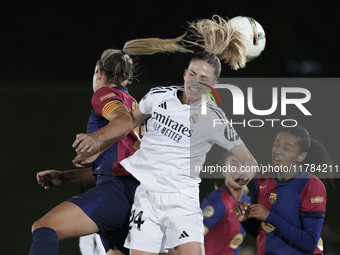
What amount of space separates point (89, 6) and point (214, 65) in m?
4.26

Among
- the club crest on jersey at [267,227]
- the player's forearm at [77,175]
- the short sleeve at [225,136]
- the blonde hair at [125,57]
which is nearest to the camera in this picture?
the short sleeve at [225,136]

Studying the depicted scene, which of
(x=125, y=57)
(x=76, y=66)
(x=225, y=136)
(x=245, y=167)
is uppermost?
(x=76, y=66)

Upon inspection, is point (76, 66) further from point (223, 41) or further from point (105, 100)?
point (223, 41)

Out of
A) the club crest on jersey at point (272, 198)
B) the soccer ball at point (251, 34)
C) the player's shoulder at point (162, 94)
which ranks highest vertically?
the soccer ball at point (251, 34)

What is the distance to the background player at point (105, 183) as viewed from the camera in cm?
177

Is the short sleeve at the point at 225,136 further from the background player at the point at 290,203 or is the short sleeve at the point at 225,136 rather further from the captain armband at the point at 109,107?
the captain armband at the point at 109,107

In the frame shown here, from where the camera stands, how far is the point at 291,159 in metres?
2.01

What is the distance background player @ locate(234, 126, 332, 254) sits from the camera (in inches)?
73.0

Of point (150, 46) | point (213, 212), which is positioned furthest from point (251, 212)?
point (150, 46)

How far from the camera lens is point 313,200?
187 centimetres

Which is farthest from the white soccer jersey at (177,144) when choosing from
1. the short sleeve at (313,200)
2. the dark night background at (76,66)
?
the dark night background at (76,66)

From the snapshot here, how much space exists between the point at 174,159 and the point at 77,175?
0.76m

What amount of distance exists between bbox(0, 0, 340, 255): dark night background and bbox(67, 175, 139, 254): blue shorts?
6.17 ft

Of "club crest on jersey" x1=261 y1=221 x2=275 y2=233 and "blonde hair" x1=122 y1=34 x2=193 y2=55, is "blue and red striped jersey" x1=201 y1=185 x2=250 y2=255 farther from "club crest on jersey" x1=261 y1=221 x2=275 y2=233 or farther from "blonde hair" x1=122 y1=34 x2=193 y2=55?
"blonde hair" x1=122 y1=34 x2=193 y2=55
